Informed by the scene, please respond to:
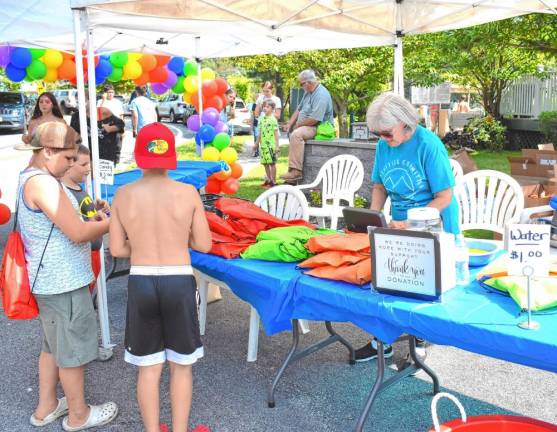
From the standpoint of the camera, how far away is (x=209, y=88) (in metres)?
10.0

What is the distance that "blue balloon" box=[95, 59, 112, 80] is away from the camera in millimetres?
8938

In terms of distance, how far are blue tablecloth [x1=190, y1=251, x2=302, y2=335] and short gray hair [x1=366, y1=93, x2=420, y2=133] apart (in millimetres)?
824

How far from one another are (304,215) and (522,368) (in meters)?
1.79

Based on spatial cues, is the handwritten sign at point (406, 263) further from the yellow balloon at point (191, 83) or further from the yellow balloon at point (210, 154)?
the yellow balloon at point (191, 83)

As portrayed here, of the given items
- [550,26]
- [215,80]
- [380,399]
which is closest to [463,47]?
[550,26]

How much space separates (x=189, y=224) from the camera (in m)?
2.56

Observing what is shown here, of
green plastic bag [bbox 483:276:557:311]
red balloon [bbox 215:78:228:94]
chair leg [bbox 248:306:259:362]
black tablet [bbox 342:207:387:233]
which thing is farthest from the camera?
red balloon [bbox 215:78:228:94]

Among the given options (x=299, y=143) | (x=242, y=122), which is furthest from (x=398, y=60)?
(x=242, y=122)

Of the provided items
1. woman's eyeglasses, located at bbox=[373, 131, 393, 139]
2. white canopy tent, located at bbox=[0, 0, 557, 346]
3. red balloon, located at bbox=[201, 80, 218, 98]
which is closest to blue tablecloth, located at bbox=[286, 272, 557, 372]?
woman's eyeglasses, located at bbox=[373, 131, 393, 139]

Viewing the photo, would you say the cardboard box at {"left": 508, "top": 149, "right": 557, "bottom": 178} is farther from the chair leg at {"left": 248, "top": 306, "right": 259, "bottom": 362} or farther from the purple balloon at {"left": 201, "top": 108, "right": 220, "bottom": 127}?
the purple balloon at {"left": 201, "top": 108, "right": 220, "bottom": 127}

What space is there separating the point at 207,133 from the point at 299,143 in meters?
1.79

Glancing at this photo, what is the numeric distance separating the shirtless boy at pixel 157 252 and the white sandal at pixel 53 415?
0.76 meters

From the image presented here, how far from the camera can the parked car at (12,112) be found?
24281mm

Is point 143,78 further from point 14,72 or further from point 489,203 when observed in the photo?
point 489,203
